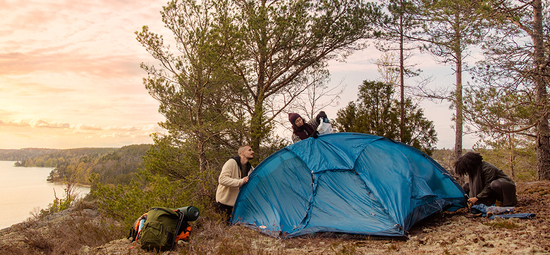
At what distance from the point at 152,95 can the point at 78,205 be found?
6563mm

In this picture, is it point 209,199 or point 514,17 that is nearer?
point 209,199

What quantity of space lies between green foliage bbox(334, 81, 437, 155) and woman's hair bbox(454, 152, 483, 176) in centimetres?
582

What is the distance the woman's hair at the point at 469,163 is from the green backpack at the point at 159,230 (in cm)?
478

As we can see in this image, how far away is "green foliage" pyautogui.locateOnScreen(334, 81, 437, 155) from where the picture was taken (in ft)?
37.1

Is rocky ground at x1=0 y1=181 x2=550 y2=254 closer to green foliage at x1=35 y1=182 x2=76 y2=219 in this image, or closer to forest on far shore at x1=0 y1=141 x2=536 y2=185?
forest on far shore at x1=0 y1=141 x2=536 y2=185

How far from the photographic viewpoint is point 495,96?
8.05 metres

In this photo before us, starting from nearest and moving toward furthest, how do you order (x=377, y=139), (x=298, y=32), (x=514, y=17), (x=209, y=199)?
1. (x=377, y=139)
2. (x=209, y=199)
3. (x=514, y=17)
4. (x=298, y=32)

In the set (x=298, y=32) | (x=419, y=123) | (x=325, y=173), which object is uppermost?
(x=298, y=32)

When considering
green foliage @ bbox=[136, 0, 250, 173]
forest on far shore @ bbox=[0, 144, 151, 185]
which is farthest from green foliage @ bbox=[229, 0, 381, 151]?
forest on far shore @ bbox=[0, 144, 151, 185]

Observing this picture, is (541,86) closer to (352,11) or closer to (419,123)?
(419,123)

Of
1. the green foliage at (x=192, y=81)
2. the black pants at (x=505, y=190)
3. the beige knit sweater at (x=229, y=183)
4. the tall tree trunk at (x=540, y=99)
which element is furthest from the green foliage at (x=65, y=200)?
the tall tree trunk at (x=540, y=99)

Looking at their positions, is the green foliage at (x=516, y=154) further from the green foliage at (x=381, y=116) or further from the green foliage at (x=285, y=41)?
the green foliage at (x=285, y=41)

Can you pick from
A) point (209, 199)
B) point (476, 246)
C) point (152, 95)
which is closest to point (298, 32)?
point (152, 95)

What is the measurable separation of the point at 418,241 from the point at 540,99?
6.44 m
